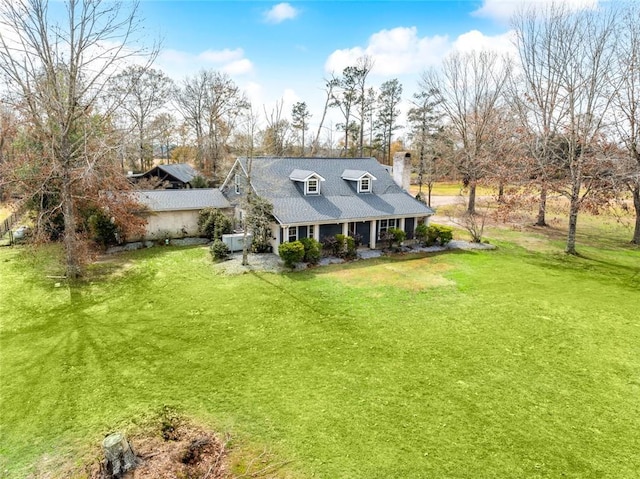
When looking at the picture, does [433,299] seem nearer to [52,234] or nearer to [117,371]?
[117,371]

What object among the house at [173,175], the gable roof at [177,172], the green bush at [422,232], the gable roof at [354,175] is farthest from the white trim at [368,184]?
the gable roof at [177,172]

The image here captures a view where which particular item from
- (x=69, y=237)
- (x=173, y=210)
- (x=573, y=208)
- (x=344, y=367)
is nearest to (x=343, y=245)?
(x=344, y=367)

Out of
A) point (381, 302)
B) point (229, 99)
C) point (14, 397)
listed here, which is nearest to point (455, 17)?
point (381, 302)

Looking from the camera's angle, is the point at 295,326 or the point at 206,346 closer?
the point at 206,346

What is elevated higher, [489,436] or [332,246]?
[332,246]

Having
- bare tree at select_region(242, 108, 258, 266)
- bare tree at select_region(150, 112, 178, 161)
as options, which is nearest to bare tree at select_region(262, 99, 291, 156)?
bare tree at select_region(242, 108, 258, 266)

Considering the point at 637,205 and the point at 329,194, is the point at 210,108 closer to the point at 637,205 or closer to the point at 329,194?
Result: the point at 329,194

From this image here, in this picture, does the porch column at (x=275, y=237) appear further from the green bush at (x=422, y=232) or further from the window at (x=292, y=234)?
the green bush at (x=422, y=232)
